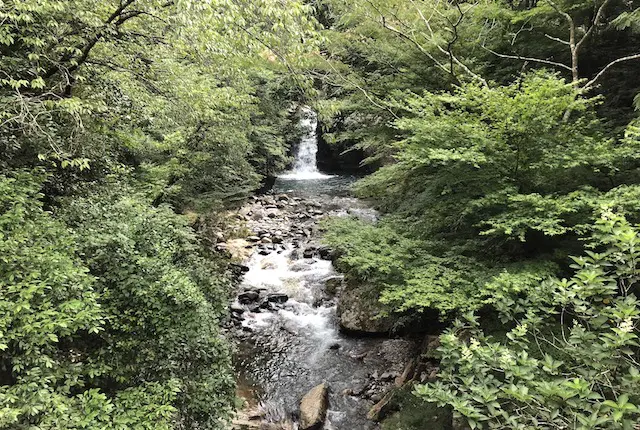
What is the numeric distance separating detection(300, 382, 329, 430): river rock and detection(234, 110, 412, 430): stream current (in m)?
0.12

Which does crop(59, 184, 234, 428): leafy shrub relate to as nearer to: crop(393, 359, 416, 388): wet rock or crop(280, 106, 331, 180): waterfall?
crop(393, 359, 416, 388): wet rock

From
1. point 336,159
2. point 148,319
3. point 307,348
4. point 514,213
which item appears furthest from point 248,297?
point 336,159

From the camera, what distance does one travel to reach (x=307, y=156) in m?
24.9

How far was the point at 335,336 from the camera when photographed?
8.19 m

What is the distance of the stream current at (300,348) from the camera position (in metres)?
6.41

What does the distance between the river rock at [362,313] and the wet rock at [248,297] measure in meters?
2.39

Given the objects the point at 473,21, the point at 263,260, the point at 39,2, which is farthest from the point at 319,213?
the point at 39,2

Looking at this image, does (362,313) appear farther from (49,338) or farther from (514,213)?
(49,338)

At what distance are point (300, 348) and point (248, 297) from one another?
7.76 ft

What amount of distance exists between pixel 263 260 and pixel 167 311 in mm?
7914

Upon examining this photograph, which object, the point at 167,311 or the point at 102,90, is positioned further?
the point at 102,90

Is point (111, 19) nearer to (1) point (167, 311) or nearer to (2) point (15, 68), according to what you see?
(2) point (15, 68)

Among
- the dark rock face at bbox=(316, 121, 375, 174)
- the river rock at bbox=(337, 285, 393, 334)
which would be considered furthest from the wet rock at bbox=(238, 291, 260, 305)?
the dark rock face at bbox=(316, 121, 375, 174)

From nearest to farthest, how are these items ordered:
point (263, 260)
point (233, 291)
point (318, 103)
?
point (318, 103), point (233, 291), point (263, 260)
